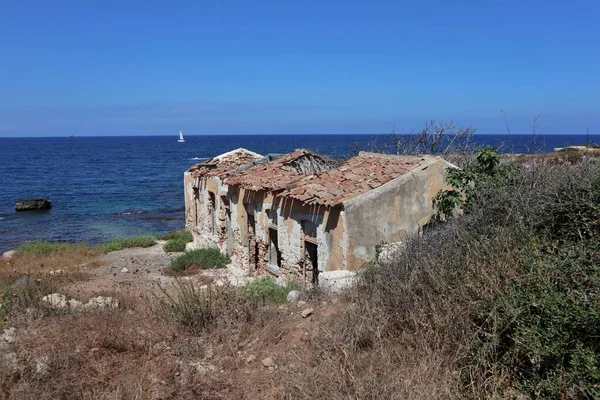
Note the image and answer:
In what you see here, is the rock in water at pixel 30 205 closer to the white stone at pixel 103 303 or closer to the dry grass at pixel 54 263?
the dry grass at pixel 54 263

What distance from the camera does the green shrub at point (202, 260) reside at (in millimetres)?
17734

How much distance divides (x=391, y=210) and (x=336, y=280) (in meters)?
2.79

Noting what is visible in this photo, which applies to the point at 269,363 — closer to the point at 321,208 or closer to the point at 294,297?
the point at 294,297

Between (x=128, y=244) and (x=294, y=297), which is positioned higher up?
(x=294, y=297)

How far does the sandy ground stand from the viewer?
49.4 feet

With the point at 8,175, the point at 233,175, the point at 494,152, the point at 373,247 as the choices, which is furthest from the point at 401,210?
the point at 8,175

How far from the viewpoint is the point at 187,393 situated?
5312mm

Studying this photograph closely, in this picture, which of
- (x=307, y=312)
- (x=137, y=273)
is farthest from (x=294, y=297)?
(x=137, y=273)

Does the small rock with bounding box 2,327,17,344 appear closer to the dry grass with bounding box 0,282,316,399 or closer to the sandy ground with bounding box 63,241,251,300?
the dry grass with bounding box 0,282,316,399

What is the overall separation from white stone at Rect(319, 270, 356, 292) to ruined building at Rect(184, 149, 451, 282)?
3.65 feet

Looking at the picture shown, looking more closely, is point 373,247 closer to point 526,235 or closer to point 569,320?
point 526,235

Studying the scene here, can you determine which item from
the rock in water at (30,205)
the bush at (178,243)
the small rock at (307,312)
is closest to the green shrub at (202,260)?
the bush at (178,243)

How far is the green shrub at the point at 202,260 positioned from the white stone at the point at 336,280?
8513mm

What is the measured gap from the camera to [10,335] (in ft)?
22.4
